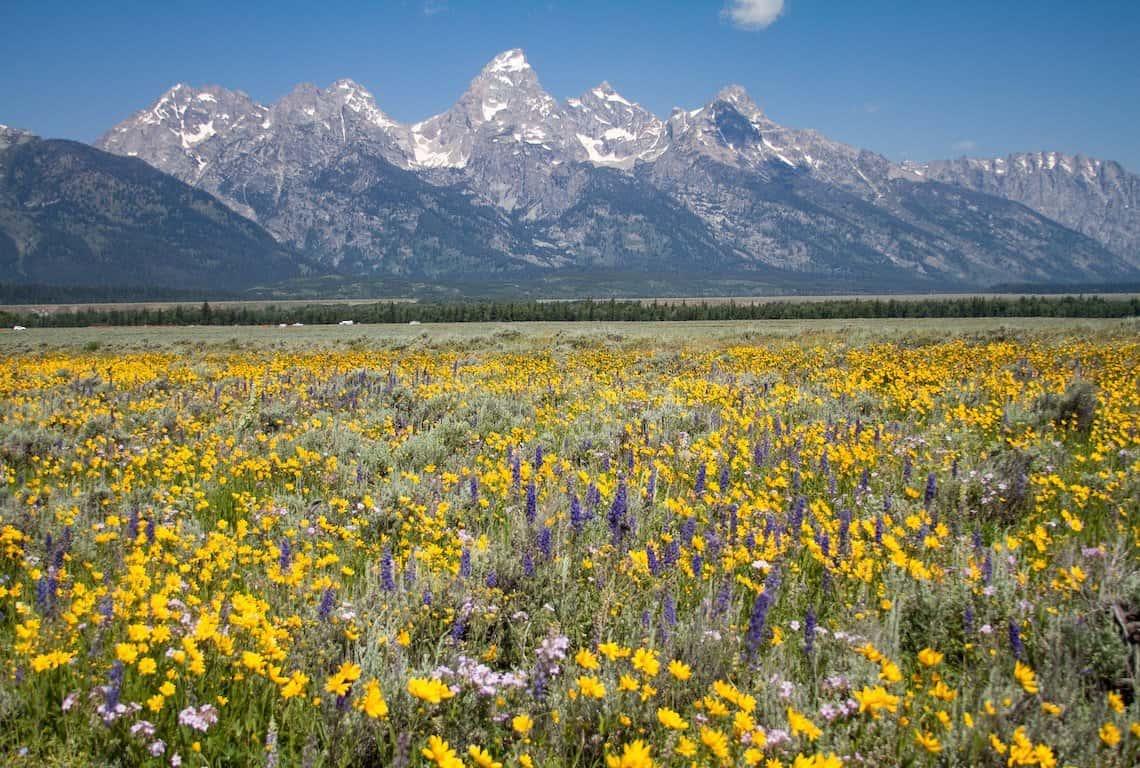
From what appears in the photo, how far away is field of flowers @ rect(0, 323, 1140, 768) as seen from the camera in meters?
2.66

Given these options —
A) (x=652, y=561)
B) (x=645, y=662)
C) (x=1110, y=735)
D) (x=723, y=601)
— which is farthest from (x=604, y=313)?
(x=1110, y=735)

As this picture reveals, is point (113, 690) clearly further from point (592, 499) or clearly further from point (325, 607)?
point (592, 499)

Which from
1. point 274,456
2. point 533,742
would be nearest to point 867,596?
point 533,742

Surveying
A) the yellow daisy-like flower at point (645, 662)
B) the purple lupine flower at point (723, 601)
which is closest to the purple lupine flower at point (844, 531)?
the purple lupine flower at point (723, 601)

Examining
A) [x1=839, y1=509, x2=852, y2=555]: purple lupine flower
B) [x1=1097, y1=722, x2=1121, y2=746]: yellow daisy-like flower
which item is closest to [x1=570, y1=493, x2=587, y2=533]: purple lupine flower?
[x1=839, y1=509, x2=852, y2=555]: purple lupine flower

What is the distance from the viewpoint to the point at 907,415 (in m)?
9.37

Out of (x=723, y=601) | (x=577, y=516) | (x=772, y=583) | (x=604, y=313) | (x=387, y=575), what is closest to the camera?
(x=723, y=601)

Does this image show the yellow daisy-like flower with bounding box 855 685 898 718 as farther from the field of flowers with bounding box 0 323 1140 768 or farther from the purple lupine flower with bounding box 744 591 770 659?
the purple lupine flower with bounding box 744 591 770 659

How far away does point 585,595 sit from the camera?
3.92 metres

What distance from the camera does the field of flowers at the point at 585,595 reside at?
105 inches

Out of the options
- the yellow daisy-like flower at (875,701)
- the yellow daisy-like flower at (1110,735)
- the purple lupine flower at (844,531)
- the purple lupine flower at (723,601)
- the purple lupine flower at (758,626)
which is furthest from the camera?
the purple lupine flower at (844,531)

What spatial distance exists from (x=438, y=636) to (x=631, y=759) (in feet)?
6.06

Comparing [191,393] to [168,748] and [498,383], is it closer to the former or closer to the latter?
[498,383]

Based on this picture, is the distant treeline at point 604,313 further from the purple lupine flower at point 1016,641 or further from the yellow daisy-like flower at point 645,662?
the yellow daisy-like flower at point 645,662
